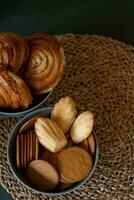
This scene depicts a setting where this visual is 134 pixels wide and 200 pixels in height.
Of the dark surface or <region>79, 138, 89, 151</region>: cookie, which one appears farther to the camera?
the dark surface

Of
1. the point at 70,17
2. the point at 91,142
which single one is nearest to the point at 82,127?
the point at 91,142

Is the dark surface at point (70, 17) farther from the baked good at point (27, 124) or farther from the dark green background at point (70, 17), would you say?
the baked good at point (27, 124)

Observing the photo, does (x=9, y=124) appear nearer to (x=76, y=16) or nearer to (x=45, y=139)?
(x=45, y=139)

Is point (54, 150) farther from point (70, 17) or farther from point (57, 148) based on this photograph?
point (70, 17)

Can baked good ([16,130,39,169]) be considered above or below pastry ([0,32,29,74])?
below

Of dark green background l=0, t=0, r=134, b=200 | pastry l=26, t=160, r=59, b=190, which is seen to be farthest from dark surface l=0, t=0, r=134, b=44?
pastry l=26, t=160, r=59, b=190

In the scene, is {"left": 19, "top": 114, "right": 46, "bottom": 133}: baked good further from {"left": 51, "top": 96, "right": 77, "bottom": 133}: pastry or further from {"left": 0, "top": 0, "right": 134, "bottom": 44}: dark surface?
{"left": 0, "top": 0, "right": 134, "bottom": 44}: dark surface

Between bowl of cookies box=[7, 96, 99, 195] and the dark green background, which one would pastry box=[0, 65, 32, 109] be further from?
the dark green background

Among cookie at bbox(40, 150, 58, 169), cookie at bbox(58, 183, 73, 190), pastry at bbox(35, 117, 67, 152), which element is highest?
pastry at bbox(35, 117, 67, 152)
